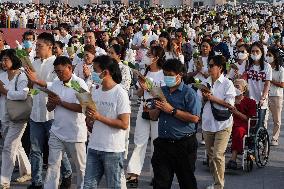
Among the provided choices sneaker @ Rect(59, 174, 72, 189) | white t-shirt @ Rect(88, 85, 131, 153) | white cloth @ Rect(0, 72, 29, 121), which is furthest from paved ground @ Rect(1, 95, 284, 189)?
white t-shirt @ Rect(88, 85, 131, 153)

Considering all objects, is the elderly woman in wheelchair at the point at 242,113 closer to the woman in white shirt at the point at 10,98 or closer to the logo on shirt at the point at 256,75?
the logo on shirt at the point at 256,75

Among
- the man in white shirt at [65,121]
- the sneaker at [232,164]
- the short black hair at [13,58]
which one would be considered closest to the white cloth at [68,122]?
the man in white shirt at [65,121]

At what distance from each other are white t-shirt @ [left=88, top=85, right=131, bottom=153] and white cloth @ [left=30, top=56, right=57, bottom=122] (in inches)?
61.5

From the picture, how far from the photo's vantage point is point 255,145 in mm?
9055

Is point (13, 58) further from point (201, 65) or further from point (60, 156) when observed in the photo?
point (201, 65)

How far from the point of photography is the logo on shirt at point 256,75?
995 centimetres

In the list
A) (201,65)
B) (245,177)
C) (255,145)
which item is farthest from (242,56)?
(245,177)

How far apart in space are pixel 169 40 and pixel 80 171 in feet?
13.7

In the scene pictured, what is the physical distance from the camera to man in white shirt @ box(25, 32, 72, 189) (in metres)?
7.76

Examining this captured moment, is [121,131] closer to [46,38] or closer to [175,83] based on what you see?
[175,83]

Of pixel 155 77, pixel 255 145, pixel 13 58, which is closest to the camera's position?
pixel 13 58

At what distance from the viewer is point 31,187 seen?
7.92 meters

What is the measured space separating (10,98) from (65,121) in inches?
47.3

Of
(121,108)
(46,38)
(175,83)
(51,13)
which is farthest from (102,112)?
(51,13)
